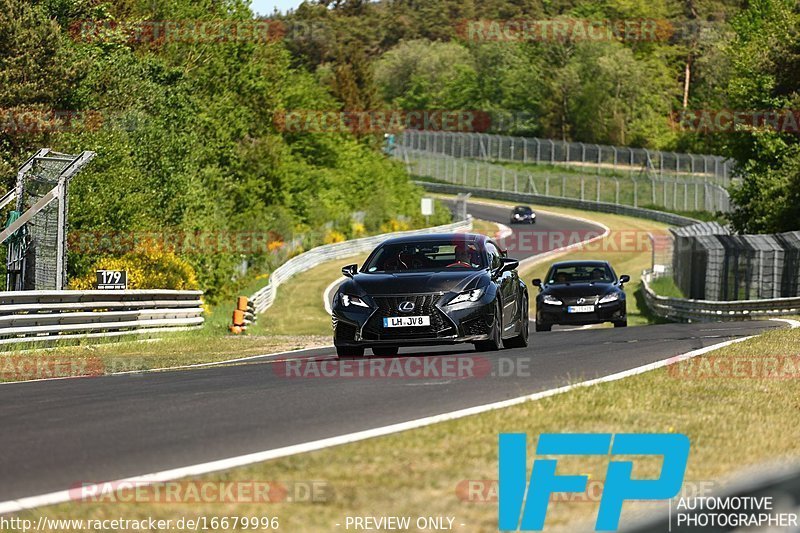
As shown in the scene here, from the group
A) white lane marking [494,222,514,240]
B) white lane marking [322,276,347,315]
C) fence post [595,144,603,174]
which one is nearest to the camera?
white lane marking [322,276,347,315]

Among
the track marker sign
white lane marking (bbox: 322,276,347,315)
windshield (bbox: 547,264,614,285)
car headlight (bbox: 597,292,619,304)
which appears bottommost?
white lane marking (bbox: 322,276,347,315)

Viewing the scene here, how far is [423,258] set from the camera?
16.3 metres

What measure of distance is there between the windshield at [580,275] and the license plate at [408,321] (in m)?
12.5

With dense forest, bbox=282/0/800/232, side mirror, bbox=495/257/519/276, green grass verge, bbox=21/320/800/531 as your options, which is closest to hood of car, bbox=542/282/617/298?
side mirror, bbox=495/257/519/276

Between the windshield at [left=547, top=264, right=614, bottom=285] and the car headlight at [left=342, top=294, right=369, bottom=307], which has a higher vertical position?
the car headlight at [left=342, top=294, right=369, bottom=307]

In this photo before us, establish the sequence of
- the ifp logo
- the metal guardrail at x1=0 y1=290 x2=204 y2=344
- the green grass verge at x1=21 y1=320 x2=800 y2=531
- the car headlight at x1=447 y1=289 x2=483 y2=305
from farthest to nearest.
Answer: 1. the metal guardrail at x1=0 y1=290 x2=204 y2=344
2. the car headlight at x1=447 y1=289 x2=483 y2=305
3. the green grass verge at x1=21 y1=320 x2=800 y2=531
4. the ifp logo

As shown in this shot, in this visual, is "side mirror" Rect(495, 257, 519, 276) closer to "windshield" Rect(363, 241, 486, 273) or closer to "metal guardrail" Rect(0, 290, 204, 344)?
"windshield" Rect(363, 241, 486, 273)

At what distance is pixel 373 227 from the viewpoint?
264 ft

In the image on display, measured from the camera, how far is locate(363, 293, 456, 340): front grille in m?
14.9

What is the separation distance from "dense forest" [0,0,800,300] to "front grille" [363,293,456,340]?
2461 cm

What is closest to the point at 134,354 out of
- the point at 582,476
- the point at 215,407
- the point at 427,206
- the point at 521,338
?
the point at 521,338

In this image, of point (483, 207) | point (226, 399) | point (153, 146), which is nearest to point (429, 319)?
point (226, 399)

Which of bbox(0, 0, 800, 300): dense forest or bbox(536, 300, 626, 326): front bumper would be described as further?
bbox(0, 0, 800, 300): dense forest

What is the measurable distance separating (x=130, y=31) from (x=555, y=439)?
49008mm
